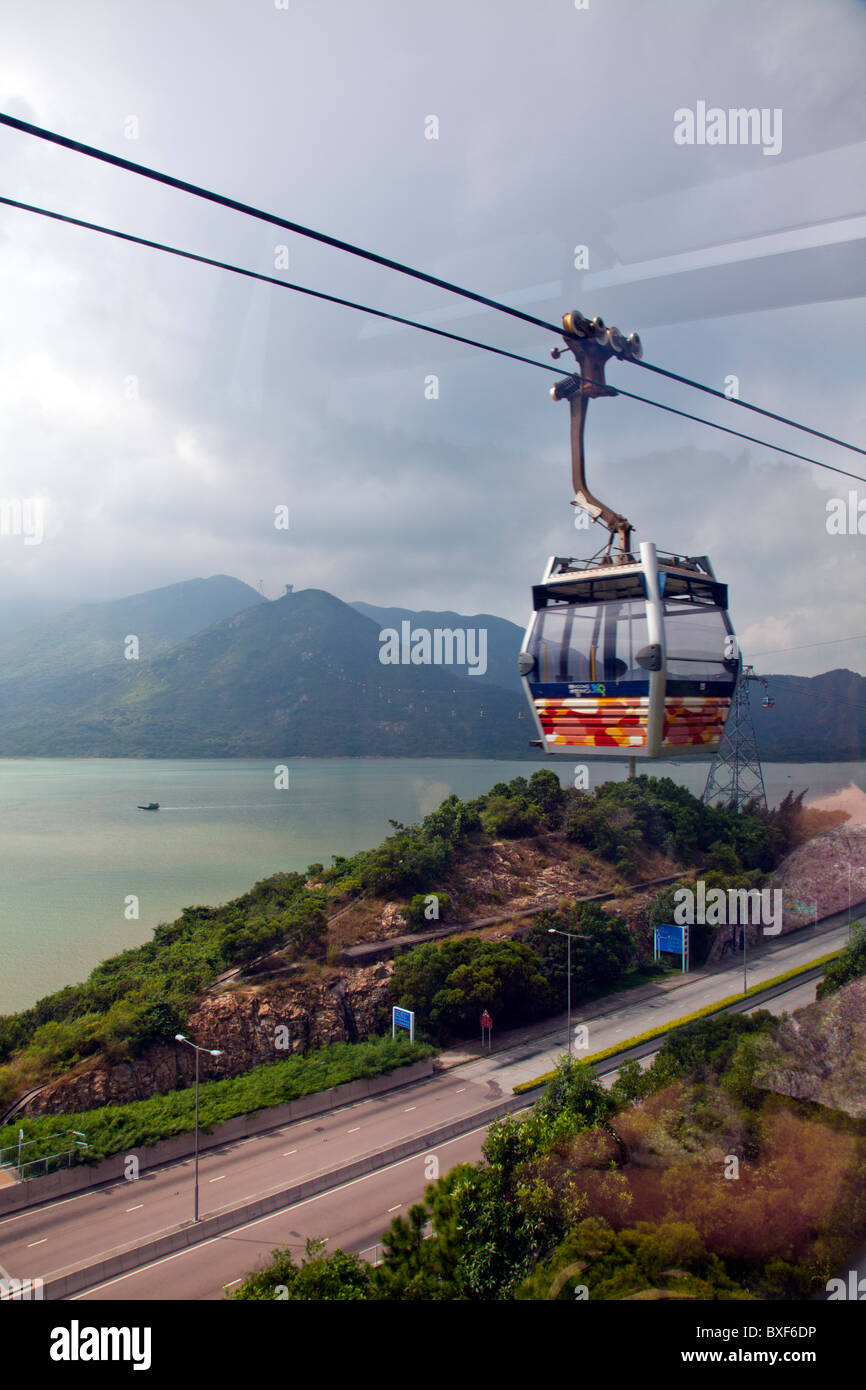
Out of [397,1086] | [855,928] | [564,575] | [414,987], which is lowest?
[397,1086]

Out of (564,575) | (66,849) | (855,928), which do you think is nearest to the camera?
(564,575)

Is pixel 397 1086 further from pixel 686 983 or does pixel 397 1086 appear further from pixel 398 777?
pixel 398 777

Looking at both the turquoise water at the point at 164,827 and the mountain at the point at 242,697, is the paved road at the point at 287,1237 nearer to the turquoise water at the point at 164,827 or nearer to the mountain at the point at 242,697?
the turquoise water at the point at 164,827

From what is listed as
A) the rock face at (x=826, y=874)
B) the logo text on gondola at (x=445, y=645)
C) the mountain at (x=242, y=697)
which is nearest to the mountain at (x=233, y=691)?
the mountain at (x=242, y=697)

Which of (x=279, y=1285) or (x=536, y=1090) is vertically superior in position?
(x=279, y=1285)

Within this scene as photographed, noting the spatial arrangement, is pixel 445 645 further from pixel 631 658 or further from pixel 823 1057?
pixel 823 1057
